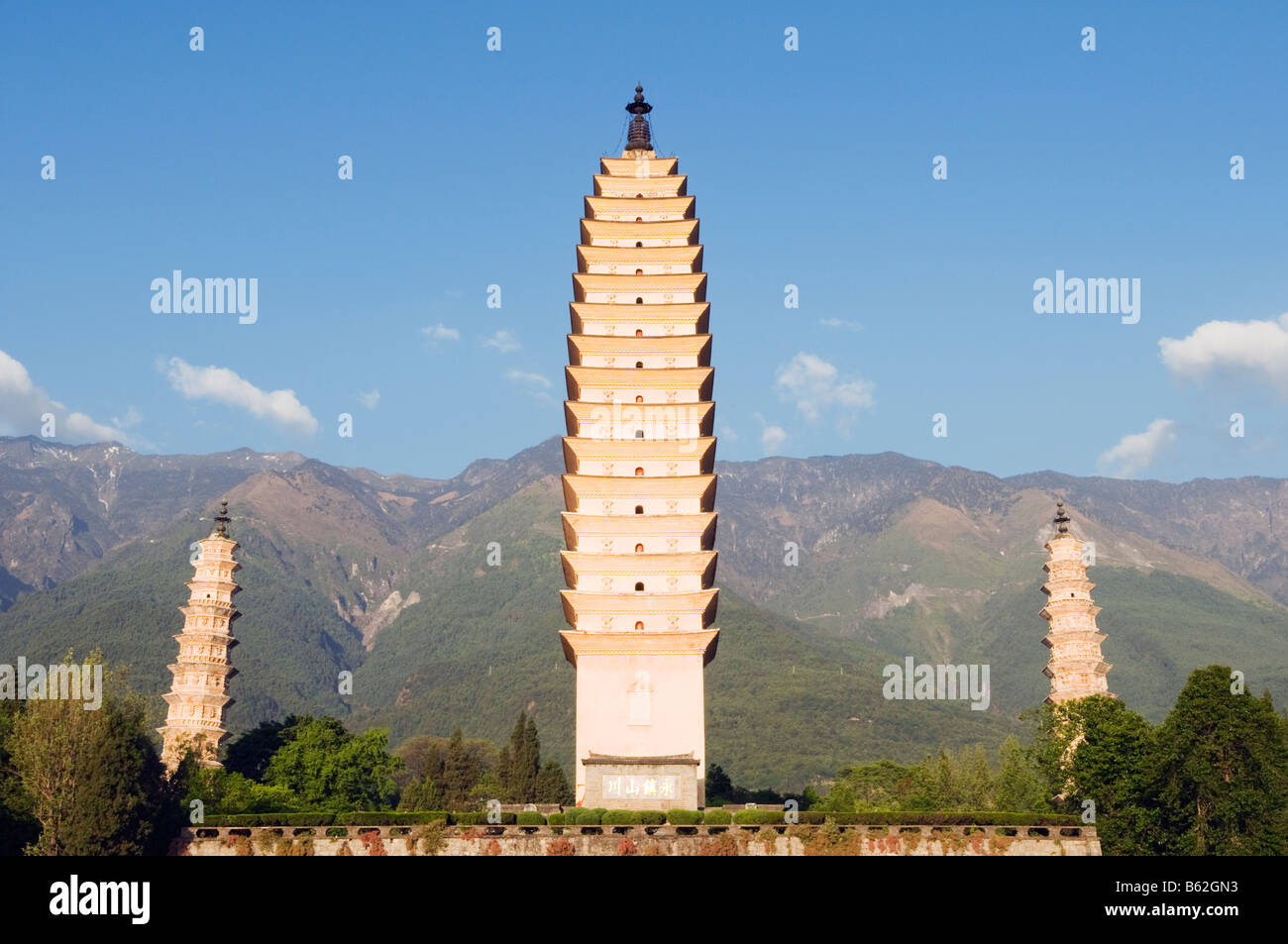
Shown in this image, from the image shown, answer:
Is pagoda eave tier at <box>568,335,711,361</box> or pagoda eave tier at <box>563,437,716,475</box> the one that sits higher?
pagoda eave tier at <box>568,335,711,361</box>

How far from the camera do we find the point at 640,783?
44.4 meters

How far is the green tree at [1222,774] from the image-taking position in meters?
39.7

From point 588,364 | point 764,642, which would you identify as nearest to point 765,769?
point 764,642

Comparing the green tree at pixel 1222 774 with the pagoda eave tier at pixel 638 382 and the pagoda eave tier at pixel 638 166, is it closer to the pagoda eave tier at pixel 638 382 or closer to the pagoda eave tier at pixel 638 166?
the pagoda eave tier at pixel 638 382

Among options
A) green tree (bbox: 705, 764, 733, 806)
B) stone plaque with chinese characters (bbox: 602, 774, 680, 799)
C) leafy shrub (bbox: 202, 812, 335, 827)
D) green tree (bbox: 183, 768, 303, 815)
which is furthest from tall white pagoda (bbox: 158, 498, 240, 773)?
green tree (bbox: 705, 764, 733, 806)

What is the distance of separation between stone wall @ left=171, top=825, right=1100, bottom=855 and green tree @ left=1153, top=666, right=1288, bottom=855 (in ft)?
11.5

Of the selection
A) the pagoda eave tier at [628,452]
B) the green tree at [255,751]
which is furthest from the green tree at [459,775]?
the pagoda eave tier at [628,452]

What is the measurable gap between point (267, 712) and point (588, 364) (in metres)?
101

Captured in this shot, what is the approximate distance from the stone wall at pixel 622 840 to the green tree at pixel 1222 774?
351cm

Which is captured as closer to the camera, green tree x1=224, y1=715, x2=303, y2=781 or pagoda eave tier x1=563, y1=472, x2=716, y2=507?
pagoda eave tier x1=563, y1=472, x2=716, y2=507

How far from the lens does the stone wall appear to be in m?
40.2

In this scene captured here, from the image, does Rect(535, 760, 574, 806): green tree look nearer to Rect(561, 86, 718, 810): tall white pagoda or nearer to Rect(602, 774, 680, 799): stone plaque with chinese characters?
Rect(561, 86, 718, 810): tall white pagoda

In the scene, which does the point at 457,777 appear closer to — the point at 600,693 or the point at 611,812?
the point at 600,693
